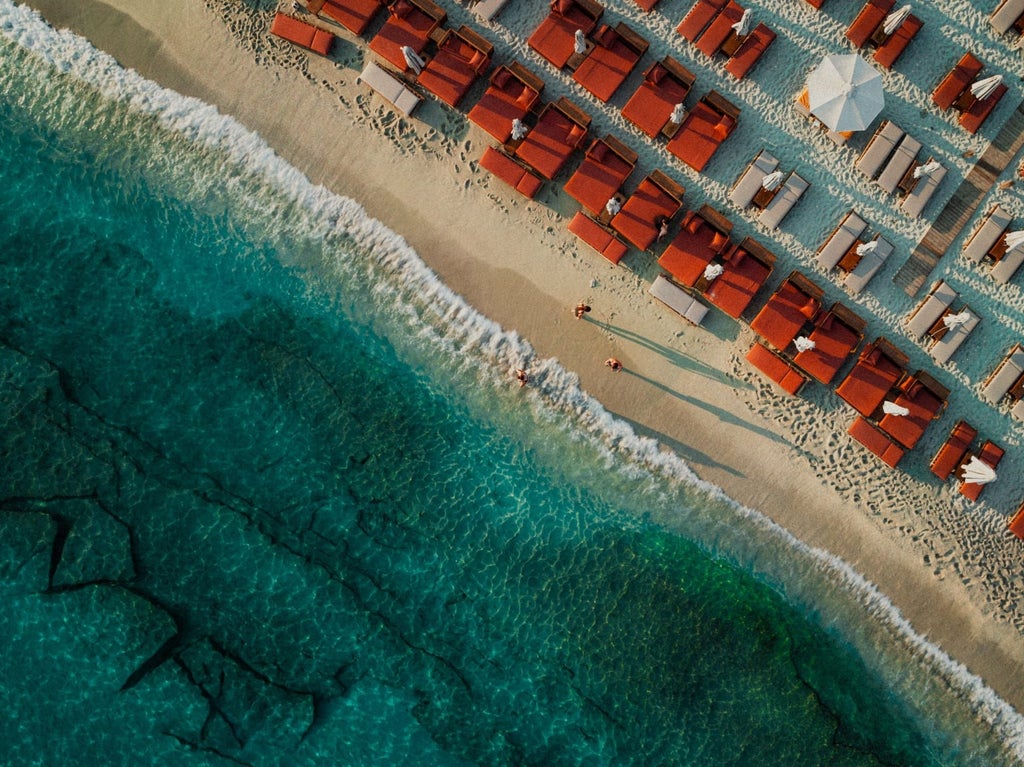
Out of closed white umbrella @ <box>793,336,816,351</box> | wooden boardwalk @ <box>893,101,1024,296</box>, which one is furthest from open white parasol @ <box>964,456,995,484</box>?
closed white umbrella @ <box>793,336,816,351</box>

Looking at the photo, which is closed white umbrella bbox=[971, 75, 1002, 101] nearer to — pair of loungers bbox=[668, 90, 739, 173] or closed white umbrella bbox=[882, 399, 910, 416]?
pair of loungers bbox=[668, 90, 739, 173]

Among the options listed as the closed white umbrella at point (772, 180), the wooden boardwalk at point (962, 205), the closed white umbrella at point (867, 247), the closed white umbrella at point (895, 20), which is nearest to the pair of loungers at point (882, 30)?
the closed white umbrella at point (895, 20)

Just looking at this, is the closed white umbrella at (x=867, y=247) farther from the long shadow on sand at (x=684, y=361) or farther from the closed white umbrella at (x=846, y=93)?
the long shadow on sand at (x=684, y=361)

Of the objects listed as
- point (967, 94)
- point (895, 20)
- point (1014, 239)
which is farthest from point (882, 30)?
point (1014, 239)

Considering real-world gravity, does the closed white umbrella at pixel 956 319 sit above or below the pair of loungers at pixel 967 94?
below

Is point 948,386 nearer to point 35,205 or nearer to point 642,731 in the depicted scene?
point 642,731

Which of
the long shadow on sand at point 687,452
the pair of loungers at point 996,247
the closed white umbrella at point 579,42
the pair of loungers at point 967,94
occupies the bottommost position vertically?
the long shadow on sand at point 687,452
